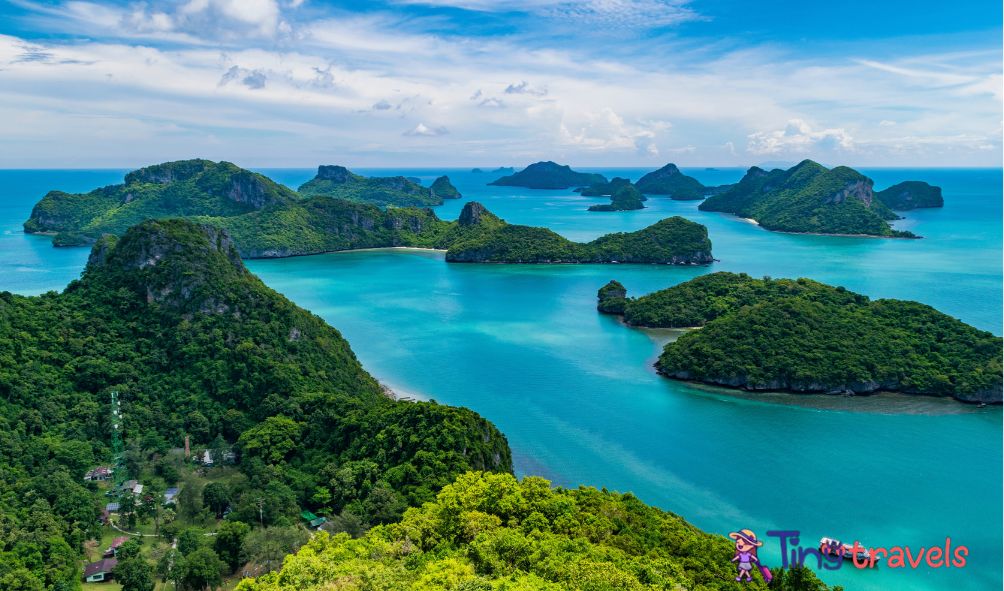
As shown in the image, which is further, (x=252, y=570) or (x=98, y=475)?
(x=98, y=475)

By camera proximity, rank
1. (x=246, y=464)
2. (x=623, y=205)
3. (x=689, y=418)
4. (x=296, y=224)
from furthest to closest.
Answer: (x=623, y=205), (x=296, y=224), (x=689, y=418), (x=246, y=464)

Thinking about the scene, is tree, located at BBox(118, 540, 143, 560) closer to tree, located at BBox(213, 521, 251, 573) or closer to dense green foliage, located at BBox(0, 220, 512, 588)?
dense green foliage, located at BBox(0, 220, 512, 588)

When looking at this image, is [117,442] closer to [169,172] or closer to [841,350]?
[841,350]

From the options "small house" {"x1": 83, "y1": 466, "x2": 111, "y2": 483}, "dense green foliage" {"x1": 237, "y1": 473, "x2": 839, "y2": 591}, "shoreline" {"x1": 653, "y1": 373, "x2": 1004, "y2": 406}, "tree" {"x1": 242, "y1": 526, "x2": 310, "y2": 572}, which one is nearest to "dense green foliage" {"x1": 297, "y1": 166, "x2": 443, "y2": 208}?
"shoreline" {"x1": 653, "y1": 373, "x2": 1004, "y2": 406}

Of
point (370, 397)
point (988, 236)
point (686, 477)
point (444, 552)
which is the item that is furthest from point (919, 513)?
point (988, 236)

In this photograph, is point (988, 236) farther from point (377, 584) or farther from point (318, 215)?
point (377, 584)

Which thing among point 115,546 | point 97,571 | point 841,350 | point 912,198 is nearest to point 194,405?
point 115,546
